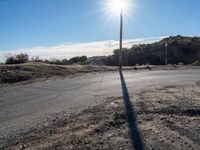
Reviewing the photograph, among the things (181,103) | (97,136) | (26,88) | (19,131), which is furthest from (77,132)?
(26,88)

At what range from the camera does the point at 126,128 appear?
7633 mm

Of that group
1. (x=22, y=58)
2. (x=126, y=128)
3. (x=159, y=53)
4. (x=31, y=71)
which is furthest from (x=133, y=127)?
(x=159, y=53)

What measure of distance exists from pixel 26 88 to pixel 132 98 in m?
5.96

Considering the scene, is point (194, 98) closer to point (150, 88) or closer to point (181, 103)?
point (181, 103)

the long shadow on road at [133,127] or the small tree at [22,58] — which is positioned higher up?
the small tree at [22,58]

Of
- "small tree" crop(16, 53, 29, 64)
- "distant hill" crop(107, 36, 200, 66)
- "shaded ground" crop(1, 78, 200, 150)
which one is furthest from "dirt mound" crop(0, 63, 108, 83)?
"distant hill" crop(107, 36, 200, 66)

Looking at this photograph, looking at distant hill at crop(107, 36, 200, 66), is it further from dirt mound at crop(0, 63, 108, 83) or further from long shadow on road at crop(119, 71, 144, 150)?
long shadow on road at crop(119, 71, 144, 150)

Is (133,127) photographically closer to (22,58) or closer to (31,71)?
(31,71)

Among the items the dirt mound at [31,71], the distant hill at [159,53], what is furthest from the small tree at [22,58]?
the distant hill at [159,53]

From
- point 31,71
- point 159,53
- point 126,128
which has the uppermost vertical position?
point 159,53

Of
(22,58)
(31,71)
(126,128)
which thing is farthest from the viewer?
(22,58)

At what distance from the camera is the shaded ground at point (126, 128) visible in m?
6.63

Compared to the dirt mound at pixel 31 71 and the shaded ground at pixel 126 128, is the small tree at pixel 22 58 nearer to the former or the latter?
the dirt mound at pixel 31 71

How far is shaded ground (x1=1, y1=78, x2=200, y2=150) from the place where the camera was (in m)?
6.63
